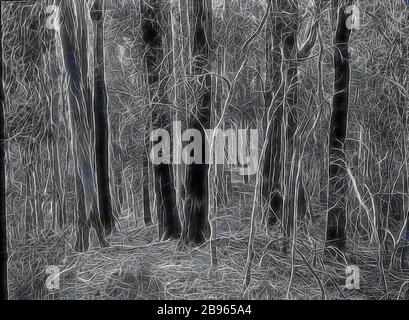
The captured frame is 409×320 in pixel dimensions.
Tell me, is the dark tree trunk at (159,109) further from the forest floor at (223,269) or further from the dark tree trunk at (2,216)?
the dark tree trunk at (2,216)

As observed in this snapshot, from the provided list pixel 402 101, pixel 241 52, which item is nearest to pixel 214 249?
pixel 241 52

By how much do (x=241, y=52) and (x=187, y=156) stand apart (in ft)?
2.73

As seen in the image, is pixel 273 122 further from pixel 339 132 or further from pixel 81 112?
pixel 81 112

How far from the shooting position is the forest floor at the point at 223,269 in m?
2.49

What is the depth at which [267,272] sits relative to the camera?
2.50 m

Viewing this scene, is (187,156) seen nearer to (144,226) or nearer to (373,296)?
(144,226)

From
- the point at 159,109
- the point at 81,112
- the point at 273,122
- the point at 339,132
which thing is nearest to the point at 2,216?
the point at 81,112

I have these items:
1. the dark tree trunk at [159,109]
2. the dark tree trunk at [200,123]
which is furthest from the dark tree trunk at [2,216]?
the dark tree trunk at [200,123]

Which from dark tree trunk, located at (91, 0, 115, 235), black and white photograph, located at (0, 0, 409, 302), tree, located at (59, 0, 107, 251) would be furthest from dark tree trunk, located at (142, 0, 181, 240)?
tree, located at (59, 0, 107, 251)

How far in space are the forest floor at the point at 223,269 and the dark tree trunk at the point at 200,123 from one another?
0.40 feet

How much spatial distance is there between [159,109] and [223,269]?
48.7 inches

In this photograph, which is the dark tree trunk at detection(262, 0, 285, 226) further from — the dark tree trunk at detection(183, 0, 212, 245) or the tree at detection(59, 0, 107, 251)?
the tree at detection(59, 0, 107, 251)

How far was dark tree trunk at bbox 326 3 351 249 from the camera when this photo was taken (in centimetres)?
247
